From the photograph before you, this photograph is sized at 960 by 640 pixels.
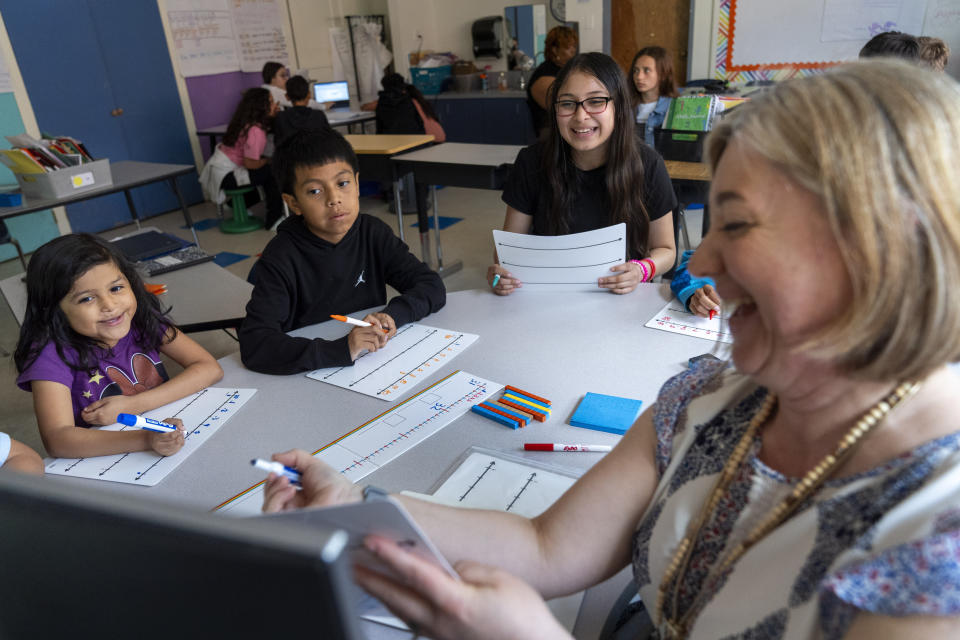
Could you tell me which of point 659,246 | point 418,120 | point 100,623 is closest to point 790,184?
point 100,623

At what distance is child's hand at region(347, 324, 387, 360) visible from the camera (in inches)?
55.8

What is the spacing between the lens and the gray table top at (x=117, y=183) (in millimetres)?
3348

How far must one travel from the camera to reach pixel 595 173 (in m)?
1.99

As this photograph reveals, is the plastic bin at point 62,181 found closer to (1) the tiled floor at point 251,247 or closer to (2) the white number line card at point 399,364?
(1) the tiled floor at point 251,247

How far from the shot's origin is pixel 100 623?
40 centimetres

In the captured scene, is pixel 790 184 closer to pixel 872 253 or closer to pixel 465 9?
pixel 872 253

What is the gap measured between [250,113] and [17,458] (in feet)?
15.0

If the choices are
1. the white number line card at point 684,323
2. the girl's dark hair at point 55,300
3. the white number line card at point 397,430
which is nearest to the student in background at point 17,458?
the girl's dark hair at point 55,300

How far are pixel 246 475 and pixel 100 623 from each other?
68 centimetres

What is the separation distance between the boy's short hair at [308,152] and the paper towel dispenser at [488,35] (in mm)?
5702

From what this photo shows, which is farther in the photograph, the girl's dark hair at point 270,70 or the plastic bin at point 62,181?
the girl's dark hair at point 270,70

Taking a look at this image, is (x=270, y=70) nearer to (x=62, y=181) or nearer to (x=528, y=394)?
(x=62, y=181)

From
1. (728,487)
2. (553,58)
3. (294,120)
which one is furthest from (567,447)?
(294,120)

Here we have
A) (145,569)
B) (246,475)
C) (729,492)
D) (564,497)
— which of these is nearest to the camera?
(145,569)
